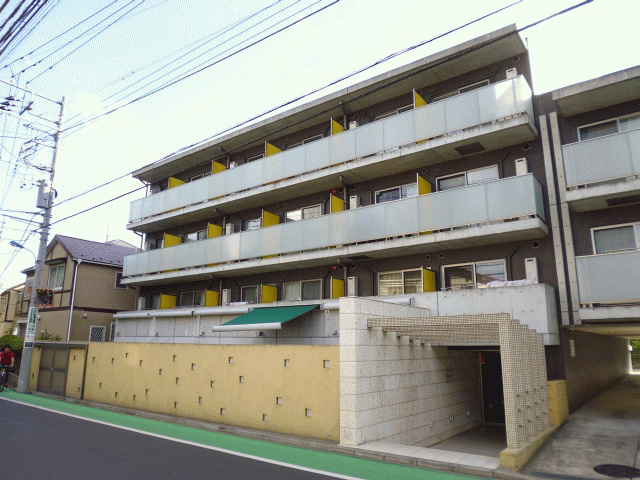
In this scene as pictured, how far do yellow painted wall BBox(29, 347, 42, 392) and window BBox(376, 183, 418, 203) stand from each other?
1704 cm

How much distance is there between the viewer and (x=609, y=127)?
13.6 metres

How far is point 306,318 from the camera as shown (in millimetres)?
17203

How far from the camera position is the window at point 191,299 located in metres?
23.3

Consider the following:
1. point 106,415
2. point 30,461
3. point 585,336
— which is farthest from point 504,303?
point 106,415

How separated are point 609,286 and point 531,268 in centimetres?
227

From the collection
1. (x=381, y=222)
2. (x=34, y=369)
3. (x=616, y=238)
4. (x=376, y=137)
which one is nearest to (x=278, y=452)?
(x=381, y=222)

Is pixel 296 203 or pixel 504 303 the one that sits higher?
pixel 296 203

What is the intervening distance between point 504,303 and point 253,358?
23.7ft

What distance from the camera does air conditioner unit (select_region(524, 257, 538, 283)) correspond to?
539 inches

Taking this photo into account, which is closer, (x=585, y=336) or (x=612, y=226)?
(x=612, y=226)

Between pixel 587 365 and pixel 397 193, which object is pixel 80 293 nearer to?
pixel 397 193

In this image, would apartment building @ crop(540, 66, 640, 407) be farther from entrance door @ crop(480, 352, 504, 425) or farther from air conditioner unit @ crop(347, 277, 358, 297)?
air conditioner unit @ crop(347, 277, 358, 297)

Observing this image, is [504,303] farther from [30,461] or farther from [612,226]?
[30,461]

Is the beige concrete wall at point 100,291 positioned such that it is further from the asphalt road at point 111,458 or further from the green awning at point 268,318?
the asphalt road at point 111,458
